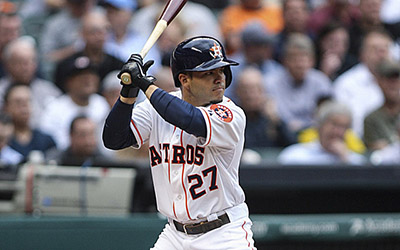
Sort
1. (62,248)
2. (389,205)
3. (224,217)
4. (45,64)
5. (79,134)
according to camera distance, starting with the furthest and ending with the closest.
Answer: (45,64)
(389,205)
(79,134)
(62,248)
(224,217)

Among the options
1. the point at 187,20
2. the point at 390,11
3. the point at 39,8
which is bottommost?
the point at 187,20

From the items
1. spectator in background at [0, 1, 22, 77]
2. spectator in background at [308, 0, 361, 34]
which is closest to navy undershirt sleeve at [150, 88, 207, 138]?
spectator in background at [0, 1, 22, 77]

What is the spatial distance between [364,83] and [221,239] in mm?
4313

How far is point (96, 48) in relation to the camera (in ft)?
22.2

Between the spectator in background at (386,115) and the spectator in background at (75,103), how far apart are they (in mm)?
2452

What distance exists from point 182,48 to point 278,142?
3100mm

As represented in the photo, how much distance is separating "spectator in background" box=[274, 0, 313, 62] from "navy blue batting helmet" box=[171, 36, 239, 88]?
4082 mm

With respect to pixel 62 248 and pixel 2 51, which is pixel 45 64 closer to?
pixel 2 51

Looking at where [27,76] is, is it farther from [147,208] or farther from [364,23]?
[364,23]

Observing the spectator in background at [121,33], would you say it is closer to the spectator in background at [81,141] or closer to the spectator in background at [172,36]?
the spectator in background at [172,36]

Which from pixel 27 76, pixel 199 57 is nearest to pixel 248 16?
pixel 27 76

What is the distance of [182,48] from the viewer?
3465 mm

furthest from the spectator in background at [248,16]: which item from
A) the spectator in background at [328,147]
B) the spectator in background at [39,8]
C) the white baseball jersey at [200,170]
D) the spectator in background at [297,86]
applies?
the white baseball jersey at [200,170]

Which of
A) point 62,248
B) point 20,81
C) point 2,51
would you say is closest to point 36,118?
point 20,81
